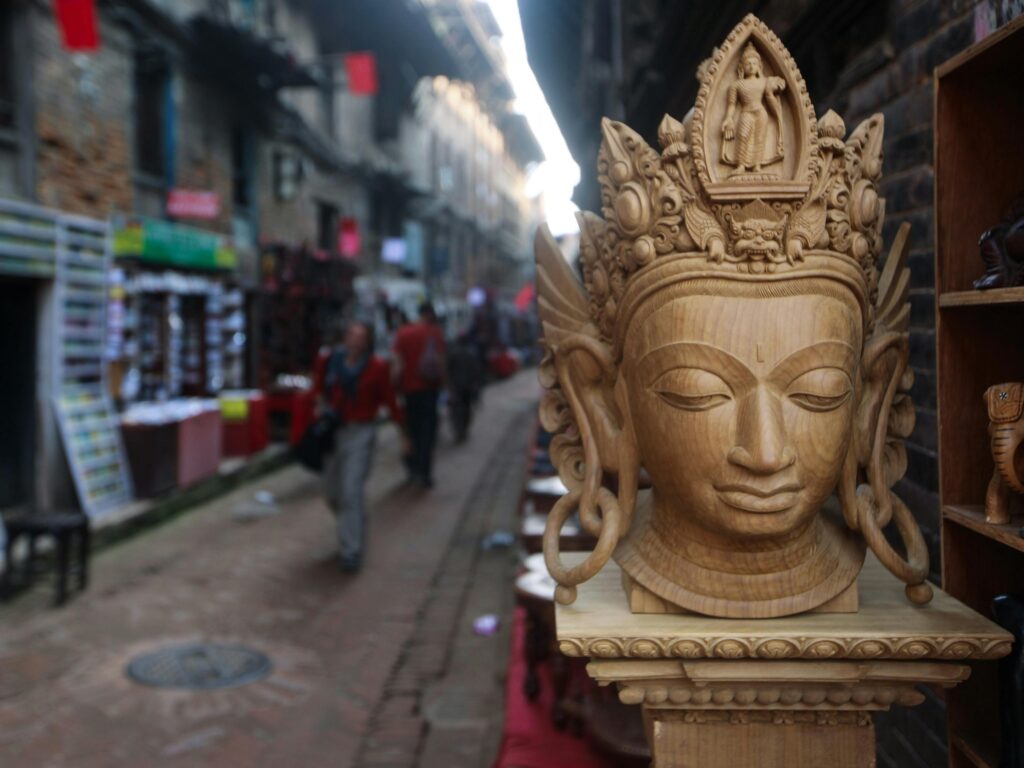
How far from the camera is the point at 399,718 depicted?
184 inches

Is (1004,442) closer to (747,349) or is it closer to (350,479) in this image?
(747,349)

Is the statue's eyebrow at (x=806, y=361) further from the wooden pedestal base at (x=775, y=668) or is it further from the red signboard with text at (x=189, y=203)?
the red signboard with text at (x=189, y=203)

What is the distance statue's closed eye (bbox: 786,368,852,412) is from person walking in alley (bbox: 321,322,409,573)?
5.43 metres

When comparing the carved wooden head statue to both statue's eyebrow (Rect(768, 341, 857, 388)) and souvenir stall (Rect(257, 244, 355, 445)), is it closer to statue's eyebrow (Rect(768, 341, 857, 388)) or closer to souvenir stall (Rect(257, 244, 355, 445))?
statue's eyebrow (Rect(768, 341, 857, 388))

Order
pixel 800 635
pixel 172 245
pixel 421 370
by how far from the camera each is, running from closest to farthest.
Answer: pixel 800 635 → pixel 421 370 → pixel 172 245

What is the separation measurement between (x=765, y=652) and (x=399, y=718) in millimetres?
3198

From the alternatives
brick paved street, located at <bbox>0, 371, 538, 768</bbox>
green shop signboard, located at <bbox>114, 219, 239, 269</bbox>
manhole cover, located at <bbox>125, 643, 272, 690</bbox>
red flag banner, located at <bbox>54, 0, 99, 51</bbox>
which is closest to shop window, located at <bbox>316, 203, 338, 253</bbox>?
green shop signboard, located at <bbox>114, 219, 239, 269</bbox>

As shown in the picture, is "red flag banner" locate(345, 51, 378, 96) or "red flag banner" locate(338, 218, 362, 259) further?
"red flag banner" locate(338, 218, 362, 259)

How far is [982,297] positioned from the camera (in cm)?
180

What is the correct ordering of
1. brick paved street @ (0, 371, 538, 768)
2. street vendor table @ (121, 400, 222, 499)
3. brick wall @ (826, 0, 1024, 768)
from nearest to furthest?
brick wall @ (826, 0, 1024, 768) → brick paved street @ (0, 371, 538, 768) → street vendor table @ (121, 400, 222, 499)

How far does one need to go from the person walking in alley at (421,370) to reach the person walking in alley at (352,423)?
3058 millimetres

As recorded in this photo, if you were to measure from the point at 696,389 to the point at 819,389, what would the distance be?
228 millimetres

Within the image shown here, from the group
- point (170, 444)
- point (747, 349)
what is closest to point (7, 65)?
point (170, 444)

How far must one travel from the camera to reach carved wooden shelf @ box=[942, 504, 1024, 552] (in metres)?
1.70
